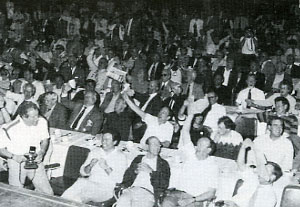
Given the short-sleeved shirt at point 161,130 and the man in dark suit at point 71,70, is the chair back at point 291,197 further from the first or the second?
the man in dark suit at point 71,70

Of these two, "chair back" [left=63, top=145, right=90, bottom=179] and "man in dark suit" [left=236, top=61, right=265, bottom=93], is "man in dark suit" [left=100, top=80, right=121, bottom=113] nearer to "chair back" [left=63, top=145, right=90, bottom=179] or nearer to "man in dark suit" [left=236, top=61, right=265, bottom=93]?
"chair back" [left=63, top=145, right=90, bottom=179]

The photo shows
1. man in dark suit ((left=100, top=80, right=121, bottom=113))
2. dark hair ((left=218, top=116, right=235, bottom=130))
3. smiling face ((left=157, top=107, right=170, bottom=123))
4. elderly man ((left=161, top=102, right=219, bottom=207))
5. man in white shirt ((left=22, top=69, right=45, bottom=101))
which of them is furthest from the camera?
man in white shirt ((left=22, top=69, right=45, bottom=101))

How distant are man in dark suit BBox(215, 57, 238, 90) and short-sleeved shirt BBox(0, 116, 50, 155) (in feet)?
15.2

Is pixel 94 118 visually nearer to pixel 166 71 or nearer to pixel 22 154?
pixel 22 154

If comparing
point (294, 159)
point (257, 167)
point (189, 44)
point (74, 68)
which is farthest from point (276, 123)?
point (189, 44)

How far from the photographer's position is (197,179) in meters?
4.90

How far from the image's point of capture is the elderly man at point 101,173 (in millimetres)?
5109

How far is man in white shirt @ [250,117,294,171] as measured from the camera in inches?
214

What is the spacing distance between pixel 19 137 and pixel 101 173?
1.01 metres

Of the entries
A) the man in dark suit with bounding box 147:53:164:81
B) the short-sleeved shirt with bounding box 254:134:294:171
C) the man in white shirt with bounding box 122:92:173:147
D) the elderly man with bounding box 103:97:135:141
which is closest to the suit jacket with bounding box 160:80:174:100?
the elderly man with bounding box 103:97:135:141

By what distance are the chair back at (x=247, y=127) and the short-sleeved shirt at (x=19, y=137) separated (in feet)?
8.61

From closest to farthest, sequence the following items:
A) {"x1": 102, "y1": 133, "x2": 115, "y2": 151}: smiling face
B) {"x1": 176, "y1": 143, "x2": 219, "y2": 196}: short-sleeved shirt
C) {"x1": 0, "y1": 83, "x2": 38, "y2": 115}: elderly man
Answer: {"x1": 176, "y1": 143, "x2": 219, "y2": 196}: short-sleeved shirt
{"x1": 102, "y1": 133, "x2": 115, "y2": 151}: smiling face
{"x1": 0, "y1": 83, "x2": 38, "y2": 115}: elderly man

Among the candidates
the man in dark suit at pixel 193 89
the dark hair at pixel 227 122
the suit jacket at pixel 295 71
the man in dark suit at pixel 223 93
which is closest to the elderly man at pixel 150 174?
the dark hair at pixel 227 122

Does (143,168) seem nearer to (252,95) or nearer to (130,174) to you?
(130,174)
